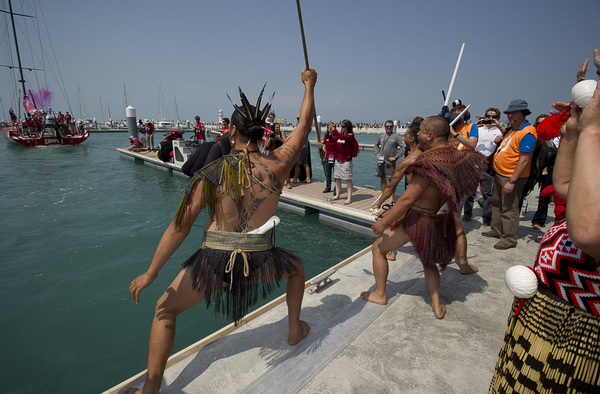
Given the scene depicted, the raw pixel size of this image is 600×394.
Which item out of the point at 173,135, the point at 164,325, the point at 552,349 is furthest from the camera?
the point at 173,135

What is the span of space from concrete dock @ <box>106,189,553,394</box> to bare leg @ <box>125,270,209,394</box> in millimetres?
245

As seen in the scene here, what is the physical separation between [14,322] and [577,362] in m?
4.95

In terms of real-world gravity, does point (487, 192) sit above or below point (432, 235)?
below

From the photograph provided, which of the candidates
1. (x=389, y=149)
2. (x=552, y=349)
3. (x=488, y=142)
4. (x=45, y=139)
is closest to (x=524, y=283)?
(x=552, y=349)

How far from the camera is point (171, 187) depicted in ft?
34.6

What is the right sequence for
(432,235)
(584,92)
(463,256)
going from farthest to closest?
(463,256) → (432,235) → (584,92)

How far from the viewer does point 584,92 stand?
37.8 inches

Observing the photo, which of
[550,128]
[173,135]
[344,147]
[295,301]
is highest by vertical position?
[173,135]

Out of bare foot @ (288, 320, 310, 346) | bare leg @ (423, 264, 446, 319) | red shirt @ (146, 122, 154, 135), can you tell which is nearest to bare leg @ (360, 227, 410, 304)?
bare leg @ (423, 264, 446, 319)

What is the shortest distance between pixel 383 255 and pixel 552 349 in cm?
170

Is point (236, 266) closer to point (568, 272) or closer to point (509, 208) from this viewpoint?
point (568, 272)

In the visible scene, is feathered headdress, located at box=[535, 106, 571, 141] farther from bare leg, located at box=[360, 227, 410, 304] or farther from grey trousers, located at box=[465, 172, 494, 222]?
grey trousers, located at box=[465, 172, 494, 222]

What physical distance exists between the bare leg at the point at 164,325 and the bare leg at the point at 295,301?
0.65 meters

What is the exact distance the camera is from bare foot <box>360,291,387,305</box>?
2.80 meters
